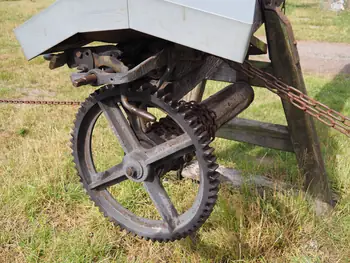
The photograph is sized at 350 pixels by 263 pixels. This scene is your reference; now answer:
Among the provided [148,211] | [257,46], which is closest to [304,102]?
[257,46]

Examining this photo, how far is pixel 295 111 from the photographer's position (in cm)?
285

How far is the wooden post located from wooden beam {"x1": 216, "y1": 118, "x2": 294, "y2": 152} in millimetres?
197

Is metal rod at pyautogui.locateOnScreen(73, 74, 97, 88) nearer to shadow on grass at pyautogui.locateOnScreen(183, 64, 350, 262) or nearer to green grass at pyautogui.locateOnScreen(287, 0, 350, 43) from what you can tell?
shadow on grass at pyautogui.locateOnScreen(183, 64, 350, 262)

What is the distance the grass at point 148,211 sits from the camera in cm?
269

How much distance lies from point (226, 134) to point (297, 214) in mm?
1092

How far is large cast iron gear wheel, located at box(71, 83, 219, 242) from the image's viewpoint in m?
1.79

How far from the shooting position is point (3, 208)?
3.26m

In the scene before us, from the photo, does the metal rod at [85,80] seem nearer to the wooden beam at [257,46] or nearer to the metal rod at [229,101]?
the metal rod at [229,101]

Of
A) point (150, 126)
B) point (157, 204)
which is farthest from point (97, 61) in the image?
point (157, 204)

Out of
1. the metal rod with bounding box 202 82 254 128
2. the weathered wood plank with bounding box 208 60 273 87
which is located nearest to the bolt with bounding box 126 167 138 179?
the metal rod with bounding box 202 82 254 128

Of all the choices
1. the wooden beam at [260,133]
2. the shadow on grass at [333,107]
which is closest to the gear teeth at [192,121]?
the wooden beam at [260,133]

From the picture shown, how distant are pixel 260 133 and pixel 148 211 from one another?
111 centimetres

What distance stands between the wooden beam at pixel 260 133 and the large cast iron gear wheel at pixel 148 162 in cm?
133

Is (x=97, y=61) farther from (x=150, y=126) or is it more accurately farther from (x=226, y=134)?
(x=226, y=134)
